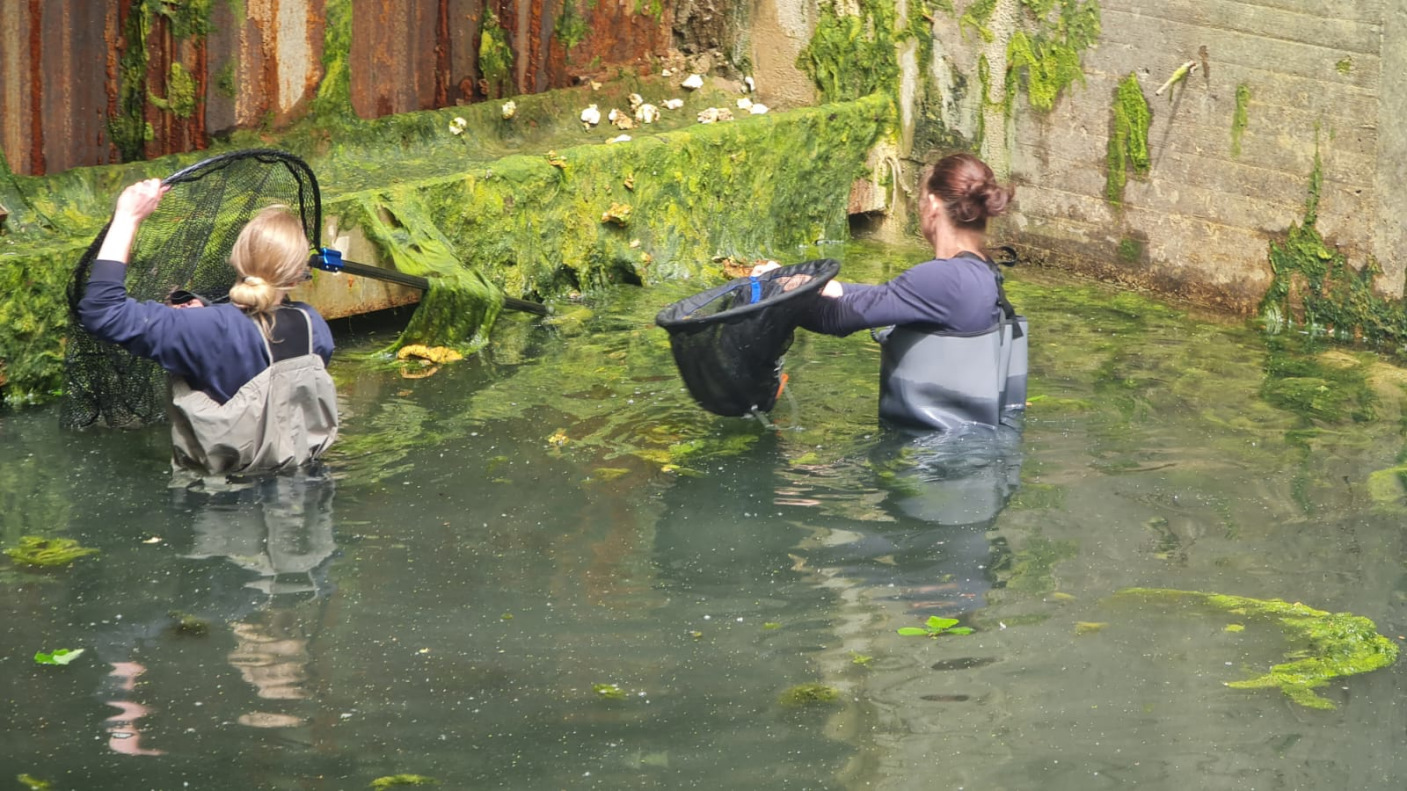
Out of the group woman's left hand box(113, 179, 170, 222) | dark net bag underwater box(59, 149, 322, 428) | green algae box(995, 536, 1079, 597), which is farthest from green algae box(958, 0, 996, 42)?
woman's left hand box(113, 179, 170, 222)

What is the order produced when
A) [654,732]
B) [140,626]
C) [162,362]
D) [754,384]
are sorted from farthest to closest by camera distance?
[754,384] → [162,362] → [140,626] → [654,732]

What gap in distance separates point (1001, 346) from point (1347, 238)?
9.52 feet

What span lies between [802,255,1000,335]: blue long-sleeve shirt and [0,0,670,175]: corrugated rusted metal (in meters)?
3.63

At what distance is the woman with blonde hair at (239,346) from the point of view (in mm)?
5293

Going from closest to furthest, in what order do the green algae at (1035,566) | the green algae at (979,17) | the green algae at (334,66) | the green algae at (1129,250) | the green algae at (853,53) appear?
the green algae at (1035,566)
the green algae at (334,66)
the green algae at (1129,250)
the green algae at (979,17)
the green algae at (853,53)

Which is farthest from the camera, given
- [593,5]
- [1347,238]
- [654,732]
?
[593,5]

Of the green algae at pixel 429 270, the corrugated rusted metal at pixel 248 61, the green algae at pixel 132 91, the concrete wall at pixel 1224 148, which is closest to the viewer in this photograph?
the corrugated rusted metal at pixel 248 61

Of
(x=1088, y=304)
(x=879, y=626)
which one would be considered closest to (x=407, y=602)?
(x=879, y=626)

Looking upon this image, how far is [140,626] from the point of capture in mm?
4785

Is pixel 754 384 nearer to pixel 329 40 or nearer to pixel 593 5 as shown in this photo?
pixel 329 40

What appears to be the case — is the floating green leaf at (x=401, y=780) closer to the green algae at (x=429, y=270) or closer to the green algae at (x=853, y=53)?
the green algae at (x=429, y=270)

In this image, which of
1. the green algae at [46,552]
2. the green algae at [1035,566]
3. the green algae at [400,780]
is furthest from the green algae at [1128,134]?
the green algae at [400,780]

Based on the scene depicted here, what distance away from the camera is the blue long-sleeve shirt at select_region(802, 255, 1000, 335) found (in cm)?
587

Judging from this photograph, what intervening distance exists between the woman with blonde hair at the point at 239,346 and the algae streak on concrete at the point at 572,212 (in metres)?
1.27
